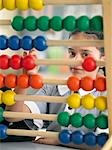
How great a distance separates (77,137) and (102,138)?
0.06 metres

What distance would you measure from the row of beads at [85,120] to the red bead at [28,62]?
141mm

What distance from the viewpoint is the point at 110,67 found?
814 millimetres

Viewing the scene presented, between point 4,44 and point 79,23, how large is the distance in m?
0.20

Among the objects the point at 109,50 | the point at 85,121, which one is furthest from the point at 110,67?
the point at 85,121

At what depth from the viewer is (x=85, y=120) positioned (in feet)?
2.89

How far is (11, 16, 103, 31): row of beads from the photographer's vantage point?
844 millimetres

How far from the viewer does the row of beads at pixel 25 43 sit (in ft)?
2.90

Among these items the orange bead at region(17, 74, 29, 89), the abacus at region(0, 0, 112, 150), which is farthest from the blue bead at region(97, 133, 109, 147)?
the orange bead at region(17, 74, 29, 89)

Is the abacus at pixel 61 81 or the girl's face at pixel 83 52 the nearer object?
the abacus at pixel 61 81

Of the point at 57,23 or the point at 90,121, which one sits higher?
the point at 57,23

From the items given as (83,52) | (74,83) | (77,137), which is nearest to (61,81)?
(74,83)

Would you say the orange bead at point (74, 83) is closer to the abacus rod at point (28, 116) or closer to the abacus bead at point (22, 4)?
the abacus rod at point (28, 116)

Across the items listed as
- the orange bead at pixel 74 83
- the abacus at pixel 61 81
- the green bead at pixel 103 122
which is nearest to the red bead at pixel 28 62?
the abacus at pixel 61 81

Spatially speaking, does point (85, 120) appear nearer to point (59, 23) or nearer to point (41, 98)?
point (41, 98)
